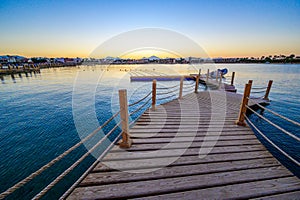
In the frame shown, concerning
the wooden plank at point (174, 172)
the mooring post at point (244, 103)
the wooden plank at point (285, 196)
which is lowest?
the wooden plank at point (285, 196)

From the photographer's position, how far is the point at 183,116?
4.69 metres

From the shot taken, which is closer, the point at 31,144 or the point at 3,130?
the point at 31,144

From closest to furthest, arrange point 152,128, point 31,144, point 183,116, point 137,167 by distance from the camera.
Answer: point 137,167
point 152,128
point 183,116
point 31,144

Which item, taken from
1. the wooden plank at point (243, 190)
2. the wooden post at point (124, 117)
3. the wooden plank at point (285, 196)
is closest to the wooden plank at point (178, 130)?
the wooden post at point (124, 117)

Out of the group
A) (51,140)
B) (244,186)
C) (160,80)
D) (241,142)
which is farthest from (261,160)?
(160,80)

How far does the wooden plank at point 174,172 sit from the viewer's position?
2013mm

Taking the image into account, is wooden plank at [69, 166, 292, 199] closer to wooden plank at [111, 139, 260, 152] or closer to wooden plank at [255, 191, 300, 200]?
wooden plank at [255, 191, 300, 200]

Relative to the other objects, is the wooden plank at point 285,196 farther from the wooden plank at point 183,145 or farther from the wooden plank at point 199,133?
the wooden plank at point 199,133

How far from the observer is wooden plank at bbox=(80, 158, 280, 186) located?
2013 mm

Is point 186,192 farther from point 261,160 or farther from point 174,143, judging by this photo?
point 261,160

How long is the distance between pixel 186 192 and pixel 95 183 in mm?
1328

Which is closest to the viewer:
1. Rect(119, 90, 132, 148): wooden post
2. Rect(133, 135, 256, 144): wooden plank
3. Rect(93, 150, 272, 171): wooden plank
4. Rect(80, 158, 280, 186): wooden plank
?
Rect(80, 158, 280, 186): wooden plank

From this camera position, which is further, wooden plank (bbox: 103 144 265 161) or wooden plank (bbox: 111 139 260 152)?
wooden plank (bbox: 111 139 260 152)

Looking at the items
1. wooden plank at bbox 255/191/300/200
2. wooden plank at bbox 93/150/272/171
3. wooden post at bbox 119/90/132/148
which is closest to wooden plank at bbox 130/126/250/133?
wooden post at bbox 119/90/132/148
